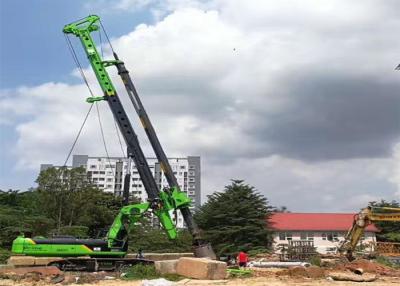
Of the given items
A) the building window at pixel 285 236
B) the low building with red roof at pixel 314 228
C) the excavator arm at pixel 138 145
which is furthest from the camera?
the low building with red roof at pixel 314 228

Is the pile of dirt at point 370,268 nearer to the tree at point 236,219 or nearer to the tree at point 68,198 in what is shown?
A: the tree at point 236,219

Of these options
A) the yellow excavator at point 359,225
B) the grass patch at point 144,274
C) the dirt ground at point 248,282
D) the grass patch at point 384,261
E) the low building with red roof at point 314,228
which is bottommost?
the dirt ground at point 248,282

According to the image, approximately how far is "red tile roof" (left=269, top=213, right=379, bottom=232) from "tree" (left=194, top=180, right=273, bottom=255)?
1980cm

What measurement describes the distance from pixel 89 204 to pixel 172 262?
27.8 meters

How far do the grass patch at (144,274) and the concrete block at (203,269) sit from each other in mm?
373

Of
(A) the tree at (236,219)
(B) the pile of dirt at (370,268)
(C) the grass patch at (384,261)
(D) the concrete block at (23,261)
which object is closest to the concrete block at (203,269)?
(D) the concrete block at (23,261)

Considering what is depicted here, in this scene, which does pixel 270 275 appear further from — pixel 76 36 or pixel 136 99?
pixel 76 36

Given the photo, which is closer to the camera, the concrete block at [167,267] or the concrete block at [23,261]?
the concrete block at [167,267]

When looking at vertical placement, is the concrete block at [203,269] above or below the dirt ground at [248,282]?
above

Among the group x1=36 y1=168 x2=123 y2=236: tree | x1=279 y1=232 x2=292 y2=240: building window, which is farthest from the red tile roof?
x1=36 y1=168 x2=123 y2=236: tree

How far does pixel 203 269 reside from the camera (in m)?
17.3

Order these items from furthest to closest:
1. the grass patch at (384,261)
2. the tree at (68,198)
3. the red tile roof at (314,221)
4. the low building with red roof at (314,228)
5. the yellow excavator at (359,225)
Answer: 1. the red tile roof at (314,221)
2. the low building with red roof at (314,228)
3. the tree at (68,198)
4. the yellow excavator at (359,225)
5. the grass patch at (384,261)

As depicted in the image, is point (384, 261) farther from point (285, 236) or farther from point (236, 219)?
point (285, 236)

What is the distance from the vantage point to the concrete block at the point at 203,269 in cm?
1720
